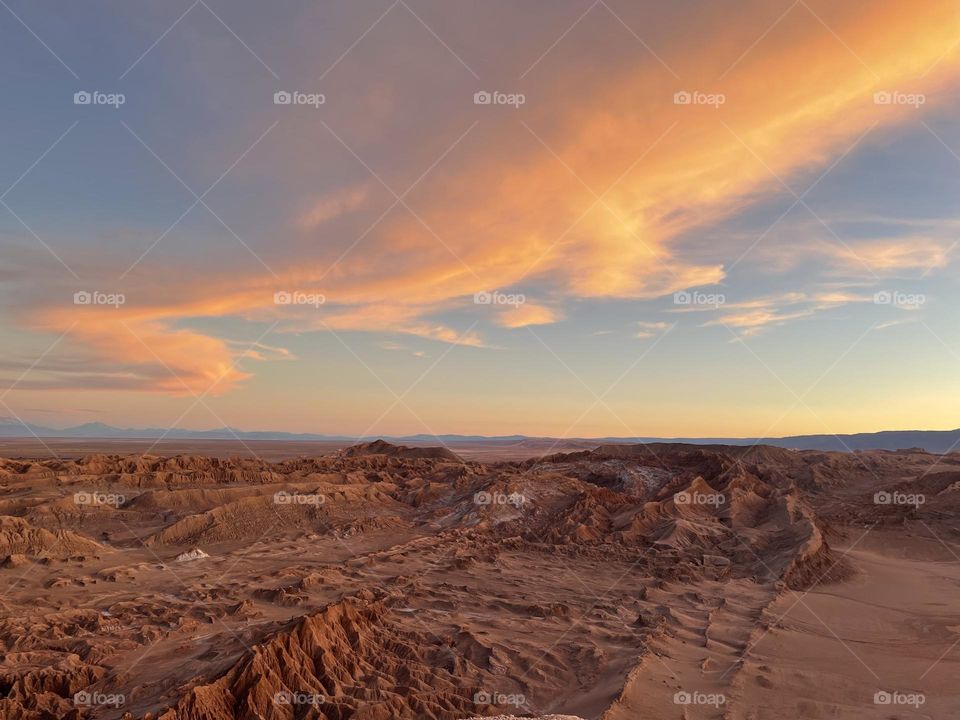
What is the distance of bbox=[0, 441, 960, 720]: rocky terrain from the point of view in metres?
10.0

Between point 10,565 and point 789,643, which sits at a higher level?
point 10,565

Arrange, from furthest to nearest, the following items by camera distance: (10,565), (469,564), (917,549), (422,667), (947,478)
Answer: (947,478), (917,549), (469,564), (10,565), (422,667)

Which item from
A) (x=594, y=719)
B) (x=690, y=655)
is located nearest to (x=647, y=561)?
(x=690, y=655)

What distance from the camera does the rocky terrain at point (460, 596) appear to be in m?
10.0

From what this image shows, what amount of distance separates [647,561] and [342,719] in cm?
1454

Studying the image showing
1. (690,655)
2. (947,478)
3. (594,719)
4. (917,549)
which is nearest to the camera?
(594,719)

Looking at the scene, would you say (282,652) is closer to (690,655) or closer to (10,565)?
(690,655)

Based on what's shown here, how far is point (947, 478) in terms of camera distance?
37.2m

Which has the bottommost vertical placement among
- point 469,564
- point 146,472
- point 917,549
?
point 917,549

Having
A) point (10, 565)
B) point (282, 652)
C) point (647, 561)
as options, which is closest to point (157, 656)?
point (282, 652)

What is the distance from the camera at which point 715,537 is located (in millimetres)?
24109

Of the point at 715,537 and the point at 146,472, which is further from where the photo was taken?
the point at 146,472

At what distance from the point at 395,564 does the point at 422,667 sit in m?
9.82

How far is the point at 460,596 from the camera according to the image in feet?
53.8
